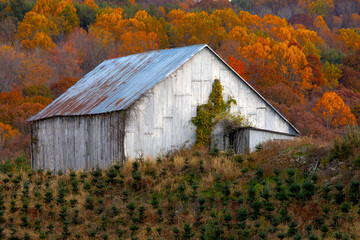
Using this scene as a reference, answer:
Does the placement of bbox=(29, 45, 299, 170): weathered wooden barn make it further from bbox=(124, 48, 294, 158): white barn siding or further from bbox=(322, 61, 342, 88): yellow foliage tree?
bbox=(322, 61, 342, 88): yellow foliage tree

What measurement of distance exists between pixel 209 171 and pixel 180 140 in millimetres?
5066

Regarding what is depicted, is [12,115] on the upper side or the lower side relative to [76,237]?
upper

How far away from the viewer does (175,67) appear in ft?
72.9

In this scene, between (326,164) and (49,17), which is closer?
(326,164)

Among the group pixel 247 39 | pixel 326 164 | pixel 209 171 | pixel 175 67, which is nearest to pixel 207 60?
pixel 175 67

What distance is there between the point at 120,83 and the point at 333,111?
26990 millimetres

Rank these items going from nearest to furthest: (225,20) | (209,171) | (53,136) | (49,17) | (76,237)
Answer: (76,237) → (209,171) → (53,136) → (49,17) → (225,20)

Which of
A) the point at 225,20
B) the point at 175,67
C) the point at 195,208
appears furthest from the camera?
the point at 225,20

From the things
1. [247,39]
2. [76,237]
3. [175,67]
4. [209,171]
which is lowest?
[76,237]

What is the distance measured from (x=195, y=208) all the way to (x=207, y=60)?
9.67m

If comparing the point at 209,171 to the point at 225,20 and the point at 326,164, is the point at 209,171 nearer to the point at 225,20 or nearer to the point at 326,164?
the point at 326,164

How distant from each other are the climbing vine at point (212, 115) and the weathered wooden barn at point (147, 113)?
8.6 inches

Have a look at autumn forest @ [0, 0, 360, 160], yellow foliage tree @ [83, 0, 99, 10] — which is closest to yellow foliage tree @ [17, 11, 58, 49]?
autumn forest @ [0, 0, 360, 160]

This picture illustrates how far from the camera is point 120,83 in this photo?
2420 centimetres
